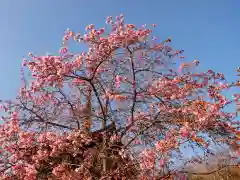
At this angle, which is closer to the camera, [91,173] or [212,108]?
[212,108]

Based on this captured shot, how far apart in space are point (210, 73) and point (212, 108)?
6.42 feet

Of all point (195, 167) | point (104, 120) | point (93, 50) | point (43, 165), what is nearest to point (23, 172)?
point (43, 165)

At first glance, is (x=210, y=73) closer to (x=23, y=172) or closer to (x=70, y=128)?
(x=70, y=128)

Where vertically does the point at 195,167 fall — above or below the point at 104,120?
below

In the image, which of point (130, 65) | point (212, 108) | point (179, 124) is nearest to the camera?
point (212, 108)

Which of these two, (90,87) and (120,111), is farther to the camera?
(90,87)

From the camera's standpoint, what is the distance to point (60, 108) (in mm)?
10836

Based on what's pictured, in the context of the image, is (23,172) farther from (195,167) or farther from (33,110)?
(195,167)

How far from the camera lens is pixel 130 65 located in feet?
32.3

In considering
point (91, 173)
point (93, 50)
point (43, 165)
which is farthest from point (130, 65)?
point (43, 165)

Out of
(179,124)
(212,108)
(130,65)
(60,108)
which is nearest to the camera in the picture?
(212,108)

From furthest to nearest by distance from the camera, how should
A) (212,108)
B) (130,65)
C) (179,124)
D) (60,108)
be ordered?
(60,108)
(130,65)
(179,124)
(212,108)

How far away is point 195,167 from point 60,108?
4920mm

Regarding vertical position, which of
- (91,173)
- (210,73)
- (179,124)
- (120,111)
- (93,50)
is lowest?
(91,173)
